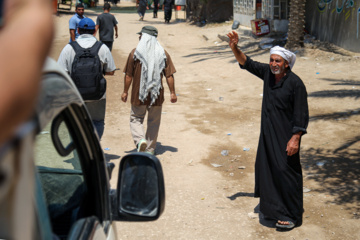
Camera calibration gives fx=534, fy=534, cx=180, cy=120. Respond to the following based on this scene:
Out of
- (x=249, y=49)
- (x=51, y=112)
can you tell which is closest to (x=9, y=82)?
(x=51, y=112)

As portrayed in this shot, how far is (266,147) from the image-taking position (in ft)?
18.3

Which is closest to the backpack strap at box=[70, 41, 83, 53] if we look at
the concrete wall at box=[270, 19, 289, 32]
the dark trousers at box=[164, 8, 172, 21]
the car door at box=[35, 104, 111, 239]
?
the car door at box=[35, 104, 111, 239]

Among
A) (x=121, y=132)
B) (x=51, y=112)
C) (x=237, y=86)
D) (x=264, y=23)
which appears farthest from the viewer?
(x=264, y=23)

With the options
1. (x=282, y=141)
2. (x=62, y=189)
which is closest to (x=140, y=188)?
(x=62, y=189)

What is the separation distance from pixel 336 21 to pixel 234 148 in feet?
31.1

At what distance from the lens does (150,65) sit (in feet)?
23.5

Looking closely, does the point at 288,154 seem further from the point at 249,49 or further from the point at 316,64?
the point at 249,49

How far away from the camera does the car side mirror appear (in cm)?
219

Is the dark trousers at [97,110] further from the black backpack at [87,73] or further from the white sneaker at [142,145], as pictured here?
the white sneaker at [142,145]

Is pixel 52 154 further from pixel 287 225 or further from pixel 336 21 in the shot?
pixel 336 21

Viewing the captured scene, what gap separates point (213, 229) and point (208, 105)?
5853 millimetres

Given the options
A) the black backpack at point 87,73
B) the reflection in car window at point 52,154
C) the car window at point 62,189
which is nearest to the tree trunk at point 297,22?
the black backpack at point 87,73

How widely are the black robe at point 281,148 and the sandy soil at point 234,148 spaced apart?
28 centimetres

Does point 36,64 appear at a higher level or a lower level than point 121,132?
higher
